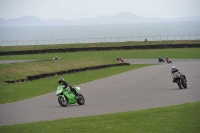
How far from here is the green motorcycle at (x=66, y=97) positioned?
86.6 ft

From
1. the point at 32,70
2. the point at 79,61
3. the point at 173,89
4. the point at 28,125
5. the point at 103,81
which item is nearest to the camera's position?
the point at 28,125

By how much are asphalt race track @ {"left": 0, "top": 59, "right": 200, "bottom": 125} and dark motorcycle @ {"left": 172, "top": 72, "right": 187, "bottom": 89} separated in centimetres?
45

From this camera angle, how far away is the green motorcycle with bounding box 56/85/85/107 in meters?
26.4

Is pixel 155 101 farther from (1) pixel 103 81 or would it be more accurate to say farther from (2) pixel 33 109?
(1) pixel 103 81

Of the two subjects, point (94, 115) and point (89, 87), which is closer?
point (94, 115)

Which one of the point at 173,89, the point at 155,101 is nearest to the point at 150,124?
the point at 155,101

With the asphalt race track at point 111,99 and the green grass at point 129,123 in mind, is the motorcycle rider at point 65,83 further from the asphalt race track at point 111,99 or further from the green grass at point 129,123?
the green grass at point 129,123

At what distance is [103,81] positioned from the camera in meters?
40.4

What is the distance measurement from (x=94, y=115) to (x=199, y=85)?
48.2 feet

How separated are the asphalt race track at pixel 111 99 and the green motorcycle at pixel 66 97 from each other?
0.29 meters

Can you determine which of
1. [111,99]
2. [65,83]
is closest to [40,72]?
[111,99]

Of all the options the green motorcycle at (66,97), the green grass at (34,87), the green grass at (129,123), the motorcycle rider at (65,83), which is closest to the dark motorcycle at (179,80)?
the green motorcycle at (66,97)

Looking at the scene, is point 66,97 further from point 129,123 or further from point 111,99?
point 129,123

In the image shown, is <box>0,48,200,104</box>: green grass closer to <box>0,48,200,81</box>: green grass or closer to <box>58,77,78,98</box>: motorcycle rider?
<box>0,48,200,81</box>: green grass
